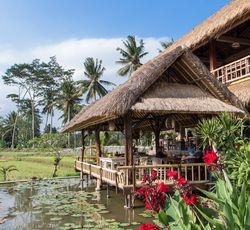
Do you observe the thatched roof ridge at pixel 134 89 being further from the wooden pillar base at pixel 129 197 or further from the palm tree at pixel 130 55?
the palm tree at pixel 130 55

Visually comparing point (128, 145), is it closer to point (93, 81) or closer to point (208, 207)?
point (208, 207)

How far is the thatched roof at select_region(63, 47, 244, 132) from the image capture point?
9065mm

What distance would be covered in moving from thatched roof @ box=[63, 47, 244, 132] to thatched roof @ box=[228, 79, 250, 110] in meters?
0.82

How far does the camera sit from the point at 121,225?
7.55 m

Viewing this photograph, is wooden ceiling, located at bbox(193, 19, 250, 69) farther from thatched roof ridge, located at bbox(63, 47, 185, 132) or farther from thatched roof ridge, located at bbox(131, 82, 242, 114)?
thatched roof ridge, located at bbox(63, 47, 185, 132)

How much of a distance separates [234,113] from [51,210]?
5.40 m

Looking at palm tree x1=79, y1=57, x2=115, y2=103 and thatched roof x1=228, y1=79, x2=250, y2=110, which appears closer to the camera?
thatched roof x1=228, y1=79, x2=250, y2=110

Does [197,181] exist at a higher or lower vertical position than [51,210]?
higher

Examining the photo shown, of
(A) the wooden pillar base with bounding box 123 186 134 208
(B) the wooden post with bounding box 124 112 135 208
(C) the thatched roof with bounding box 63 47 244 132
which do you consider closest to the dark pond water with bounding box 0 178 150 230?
(A) the wooden pillar base with bounding box 123 186 134 208

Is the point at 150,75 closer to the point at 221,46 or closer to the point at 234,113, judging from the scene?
the point at 234,113

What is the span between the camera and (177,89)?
1030 centimetres

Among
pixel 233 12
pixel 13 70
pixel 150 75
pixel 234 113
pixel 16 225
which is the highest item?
pixel 13 70

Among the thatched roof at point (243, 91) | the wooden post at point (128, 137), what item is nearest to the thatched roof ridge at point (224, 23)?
the thatched roof at point (243, 91)

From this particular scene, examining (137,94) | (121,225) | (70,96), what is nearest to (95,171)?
(137,94)
